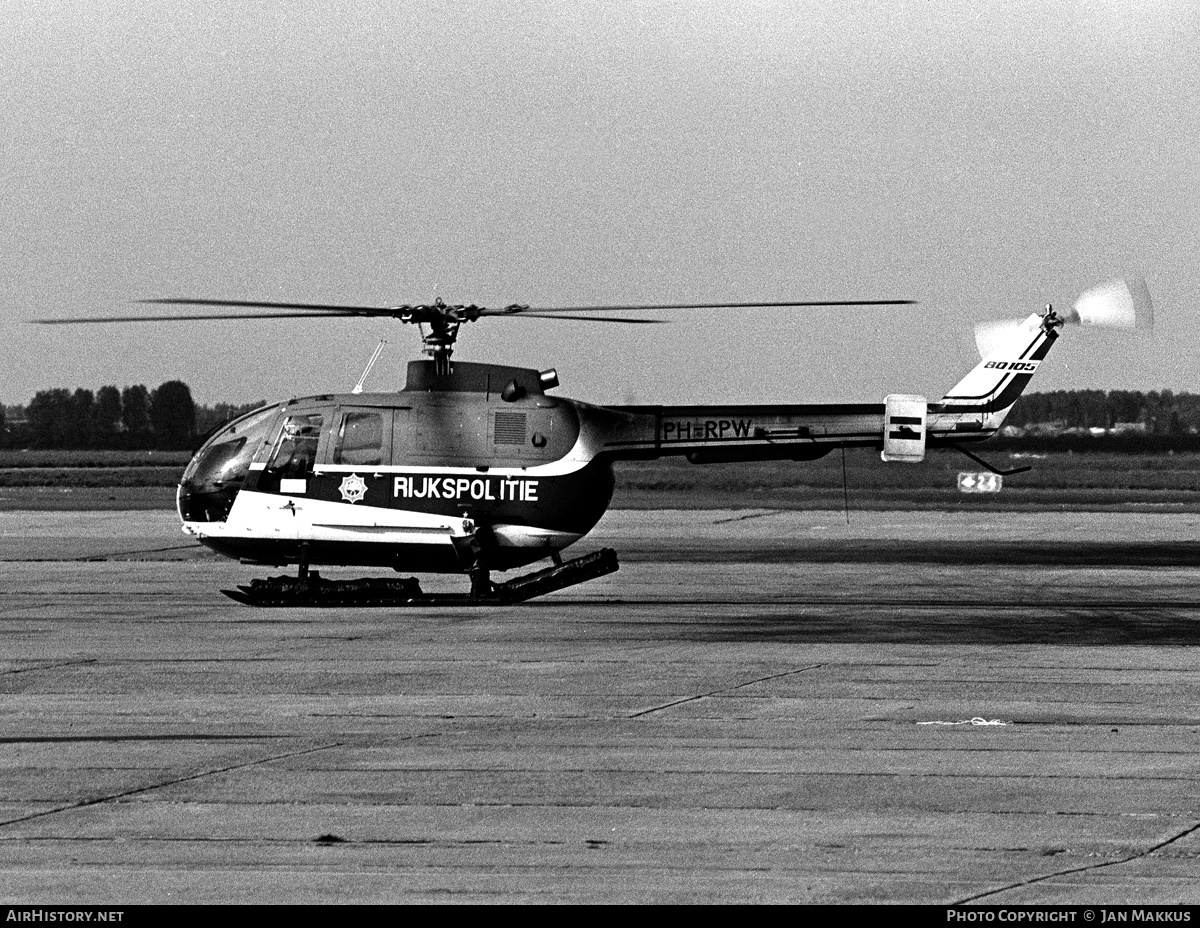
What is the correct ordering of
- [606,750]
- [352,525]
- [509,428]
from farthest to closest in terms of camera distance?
[352,525] → [509,428] → [606,750]

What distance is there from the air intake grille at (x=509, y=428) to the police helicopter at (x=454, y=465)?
0.02 metres

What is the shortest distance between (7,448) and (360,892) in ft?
348

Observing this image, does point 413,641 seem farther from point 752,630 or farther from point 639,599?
point 639,599

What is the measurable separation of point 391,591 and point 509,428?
103 inches

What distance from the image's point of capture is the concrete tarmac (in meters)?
8.88

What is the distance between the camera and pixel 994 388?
77.5ft

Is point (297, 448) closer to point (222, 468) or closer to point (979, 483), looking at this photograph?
point (222, 468)

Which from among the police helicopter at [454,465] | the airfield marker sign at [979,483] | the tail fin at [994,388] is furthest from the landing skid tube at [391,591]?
the airfield marker sign at [979,483]

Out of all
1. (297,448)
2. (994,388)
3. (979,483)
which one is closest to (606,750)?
(297,448)

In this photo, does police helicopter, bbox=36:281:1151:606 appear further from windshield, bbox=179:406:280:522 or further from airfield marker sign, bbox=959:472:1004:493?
airfield marker sign, bbox=959:472:1004:493

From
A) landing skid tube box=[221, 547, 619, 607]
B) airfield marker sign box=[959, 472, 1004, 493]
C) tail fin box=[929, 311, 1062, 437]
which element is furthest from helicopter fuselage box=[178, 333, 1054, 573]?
airfield marker sign box=[959, 472, 1004, 493]

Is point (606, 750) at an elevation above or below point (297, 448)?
below

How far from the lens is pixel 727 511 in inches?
1930

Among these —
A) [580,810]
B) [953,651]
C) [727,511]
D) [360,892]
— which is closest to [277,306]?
[953,651]
